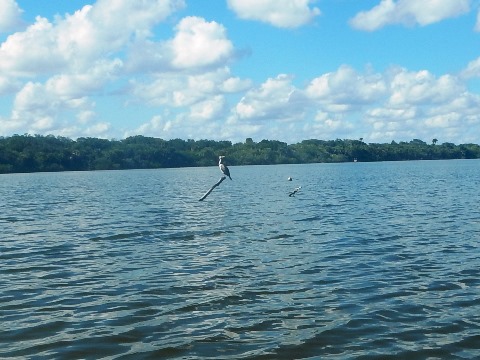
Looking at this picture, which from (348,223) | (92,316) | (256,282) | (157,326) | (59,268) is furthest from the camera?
(348,223)

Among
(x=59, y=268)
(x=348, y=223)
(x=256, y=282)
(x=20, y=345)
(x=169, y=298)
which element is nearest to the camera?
(x=20, y=345)

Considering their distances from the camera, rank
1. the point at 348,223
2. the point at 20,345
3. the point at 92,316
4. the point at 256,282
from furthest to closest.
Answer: the point at 348,223
the point at 256,282
the point at 92,316
the point at 20,345

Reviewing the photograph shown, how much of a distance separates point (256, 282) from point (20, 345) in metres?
9.12

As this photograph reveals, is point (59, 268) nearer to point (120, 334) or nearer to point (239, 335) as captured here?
point (120, 334)

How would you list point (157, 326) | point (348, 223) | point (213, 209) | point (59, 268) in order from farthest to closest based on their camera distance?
point (213, 209) → point (348, 223) → point (59, 268) → point (157, 326)

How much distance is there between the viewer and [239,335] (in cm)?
1571

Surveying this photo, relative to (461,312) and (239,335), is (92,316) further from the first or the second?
(461,312)

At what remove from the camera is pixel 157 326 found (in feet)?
54.5

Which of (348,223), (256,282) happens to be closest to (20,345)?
(256,282)

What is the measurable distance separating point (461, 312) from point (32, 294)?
1420 cm

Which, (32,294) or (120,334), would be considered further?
(32,294)

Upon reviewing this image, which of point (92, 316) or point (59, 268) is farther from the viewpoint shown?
point (59, 268)

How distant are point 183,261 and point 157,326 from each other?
9951 mm

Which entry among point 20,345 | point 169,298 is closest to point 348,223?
point 169,298
